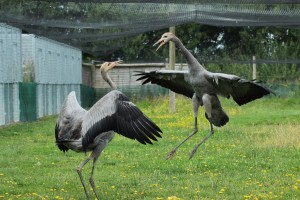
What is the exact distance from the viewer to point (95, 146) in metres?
9.27

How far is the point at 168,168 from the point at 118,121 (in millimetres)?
3565

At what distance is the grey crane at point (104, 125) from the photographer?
837 centimetres

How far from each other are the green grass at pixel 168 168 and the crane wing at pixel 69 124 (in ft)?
2.66

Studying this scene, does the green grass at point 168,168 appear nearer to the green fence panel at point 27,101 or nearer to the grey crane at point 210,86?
the grey crane at point 210,86

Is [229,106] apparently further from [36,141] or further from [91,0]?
[91,0]

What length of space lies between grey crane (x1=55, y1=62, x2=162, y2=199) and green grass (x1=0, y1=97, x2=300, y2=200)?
0.80 meters

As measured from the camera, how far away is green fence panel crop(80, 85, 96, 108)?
3675 centimetres

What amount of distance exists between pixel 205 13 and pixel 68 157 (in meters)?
4.89

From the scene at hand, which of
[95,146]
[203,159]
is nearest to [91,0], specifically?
[95,146]

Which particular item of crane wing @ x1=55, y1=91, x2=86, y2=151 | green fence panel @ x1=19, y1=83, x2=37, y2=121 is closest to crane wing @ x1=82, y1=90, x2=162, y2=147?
crane wing @ x1=55, y1=91, x2=86, y2=151

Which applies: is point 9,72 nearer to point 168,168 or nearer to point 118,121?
point 168,168

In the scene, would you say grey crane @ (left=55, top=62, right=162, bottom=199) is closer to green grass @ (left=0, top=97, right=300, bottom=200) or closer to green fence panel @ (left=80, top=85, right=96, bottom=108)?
green grass @ (left=0, top=97, right=300, bottom=200)

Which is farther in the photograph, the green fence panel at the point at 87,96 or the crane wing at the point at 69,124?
the green fence panel at the point at 87,96

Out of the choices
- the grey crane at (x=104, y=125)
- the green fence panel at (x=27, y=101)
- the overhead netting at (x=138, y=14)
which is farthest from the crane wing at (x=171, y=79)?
the green fence panel at (x=27, y=101)
